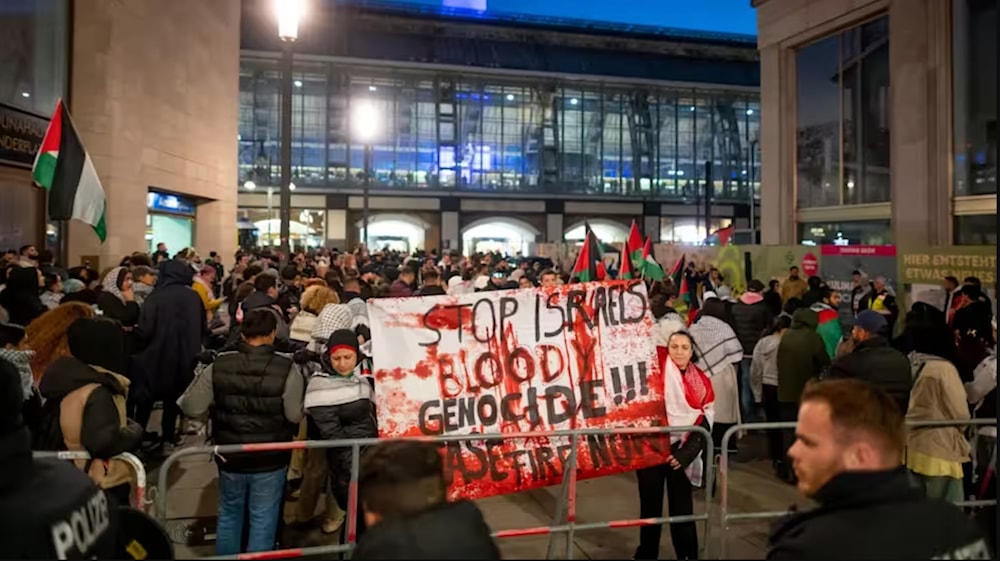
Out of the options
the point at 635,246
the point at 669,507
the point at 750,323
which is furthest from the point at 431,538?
the point at 635,246

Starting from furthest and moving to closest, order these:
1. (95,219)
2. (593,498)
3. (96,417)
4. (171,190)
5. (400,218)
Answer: (400,218) → (171,190) → (95,219) → (593,498) → (96,417)

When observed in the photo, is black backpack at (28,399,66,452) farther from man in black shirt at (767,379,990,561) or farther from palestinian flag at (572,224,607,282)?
palestinian flag at (572,224,607,282)

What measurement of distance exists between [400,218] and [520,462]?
47925 millimetres

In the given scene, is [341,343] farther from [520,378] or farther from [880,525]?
[880,525]

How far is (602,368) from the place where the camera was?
527 cm

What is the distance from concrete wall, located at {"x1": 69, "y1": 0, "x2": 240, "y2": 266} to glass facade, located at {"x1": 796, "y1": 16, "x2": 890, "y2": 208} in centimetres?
2021

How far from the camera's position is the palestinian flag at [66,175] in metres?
7.61

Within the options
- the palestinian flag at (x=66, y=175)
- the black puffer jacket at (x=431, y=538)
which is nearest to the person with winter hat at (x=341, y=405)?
the black puffer jacket at (x=431, y=538)

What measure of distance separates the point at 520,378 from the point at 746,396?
5.48m

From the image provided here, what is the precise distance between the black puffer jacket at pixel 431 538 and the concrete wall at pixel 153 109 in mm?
17687

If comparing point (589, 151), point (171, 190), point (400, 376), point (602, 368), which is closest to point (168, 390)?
point (400, 376)

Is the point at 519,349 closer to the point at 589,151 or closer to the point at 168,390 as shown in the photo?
the point at 168,390

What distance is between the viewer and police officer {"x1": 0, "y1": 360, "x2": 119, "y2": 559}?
2.07 m

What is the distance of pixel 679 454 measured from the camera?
4.99 m
